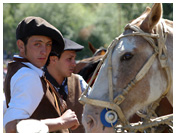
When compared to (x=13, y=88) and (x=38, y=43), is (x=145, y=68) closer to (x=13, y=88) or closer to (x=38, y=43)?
(x=38, y=43)

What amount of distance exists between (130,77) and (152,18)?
0.51 meters

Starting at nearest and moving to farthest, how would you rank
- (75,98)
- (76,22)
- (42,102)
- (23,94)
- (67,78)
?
(23,94) < (42,102) < (75,98) < (67,78) < (76,22)

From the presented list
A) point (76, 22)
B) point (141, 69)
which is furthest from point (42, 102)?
point (76, 22)

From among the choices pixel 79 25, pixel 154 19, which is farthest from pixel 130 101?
pixel 79 25

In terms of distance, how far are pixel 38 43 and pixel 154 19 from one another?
3.08ft

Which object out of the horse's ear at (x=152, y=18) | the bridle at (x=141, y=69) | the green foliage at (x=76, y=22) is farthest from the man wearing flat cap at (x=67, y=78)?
the green foliage at (x=76, y=22)

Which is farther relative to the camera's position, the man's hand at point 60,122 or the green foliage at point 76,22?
the green foliage at point 76,22

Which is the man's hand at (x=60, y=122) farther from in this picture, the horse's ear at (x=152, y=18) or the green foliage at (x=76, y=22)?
the green foliage at (x=76, y=22)

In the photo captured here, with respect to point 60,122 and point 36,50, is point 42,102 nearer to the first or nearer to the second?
point 60,122

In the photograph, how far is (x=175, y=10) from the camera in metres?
2.64

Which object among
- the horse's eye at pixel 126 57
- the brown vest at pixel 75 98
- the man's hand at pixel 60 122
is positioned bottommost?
the brown vest at pixel 75 98

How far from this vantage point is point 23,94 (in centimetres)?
195

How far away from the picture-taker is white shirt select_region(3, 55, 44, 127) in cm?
191

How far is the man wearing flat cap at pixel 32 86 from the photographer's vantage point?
193cm
